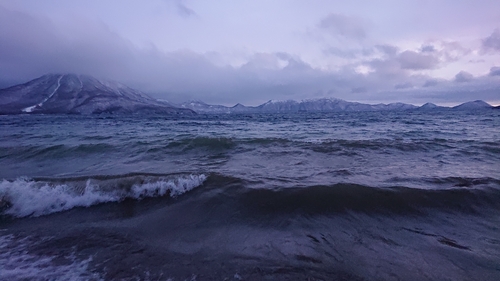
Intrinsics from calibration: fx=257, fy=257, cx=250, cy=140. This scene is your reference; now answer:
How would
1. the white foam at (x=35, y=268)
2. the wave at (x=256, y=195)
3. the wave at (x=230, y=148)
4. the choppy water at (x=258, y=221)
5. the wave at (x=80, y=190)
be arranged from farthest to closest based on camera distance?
1. the wave at (x=230, y=148)
2. the wave at (x=80, y=190)
3. the wave at (x=256, y=195)
4. the choppy water at (x=258, y=221)
5. the white foam at (x=35, y=268)

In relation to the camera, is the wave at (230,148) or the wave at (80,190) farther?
the wave at (230,148)

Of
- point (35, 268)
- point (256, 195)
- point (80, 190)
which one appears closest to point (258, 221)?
point (256, 195)

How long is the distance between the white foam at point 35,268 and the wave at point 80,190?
234 centimetres

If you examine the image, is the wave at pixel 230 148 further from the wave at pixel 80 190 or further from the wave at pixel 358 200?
the wave at pixel 358 200

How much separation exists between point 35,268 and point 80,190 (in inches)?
157

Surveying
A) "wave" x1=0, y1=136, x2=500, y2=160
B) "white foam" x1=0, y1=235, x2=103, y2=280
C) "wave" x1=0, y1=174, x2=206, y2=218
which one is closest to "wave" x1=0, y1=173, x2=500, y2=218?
"wave" x1=0, y1=174, x2=206, y2=218

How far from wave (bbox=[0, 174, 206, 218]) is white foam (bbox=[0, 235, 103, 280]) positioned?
234 cm

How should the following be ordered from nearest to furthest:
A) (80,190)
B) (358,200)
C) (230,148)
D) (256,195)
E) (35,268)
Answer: (35,268) → (358,200) → (256,195) → (80,190) → (230,148)

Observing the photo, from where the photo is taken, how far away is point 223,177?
347 inches

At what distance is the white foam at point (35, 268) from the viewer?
4164 mm

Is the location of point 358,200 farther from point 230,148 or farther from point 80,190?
point 230,148

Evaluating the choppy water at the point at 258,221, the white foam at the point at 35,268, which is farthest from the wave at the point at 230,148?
the white foam at the point at 35,268

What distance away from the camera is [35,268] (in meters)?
4.38

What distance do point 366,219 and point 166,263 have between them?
4.54 meters
